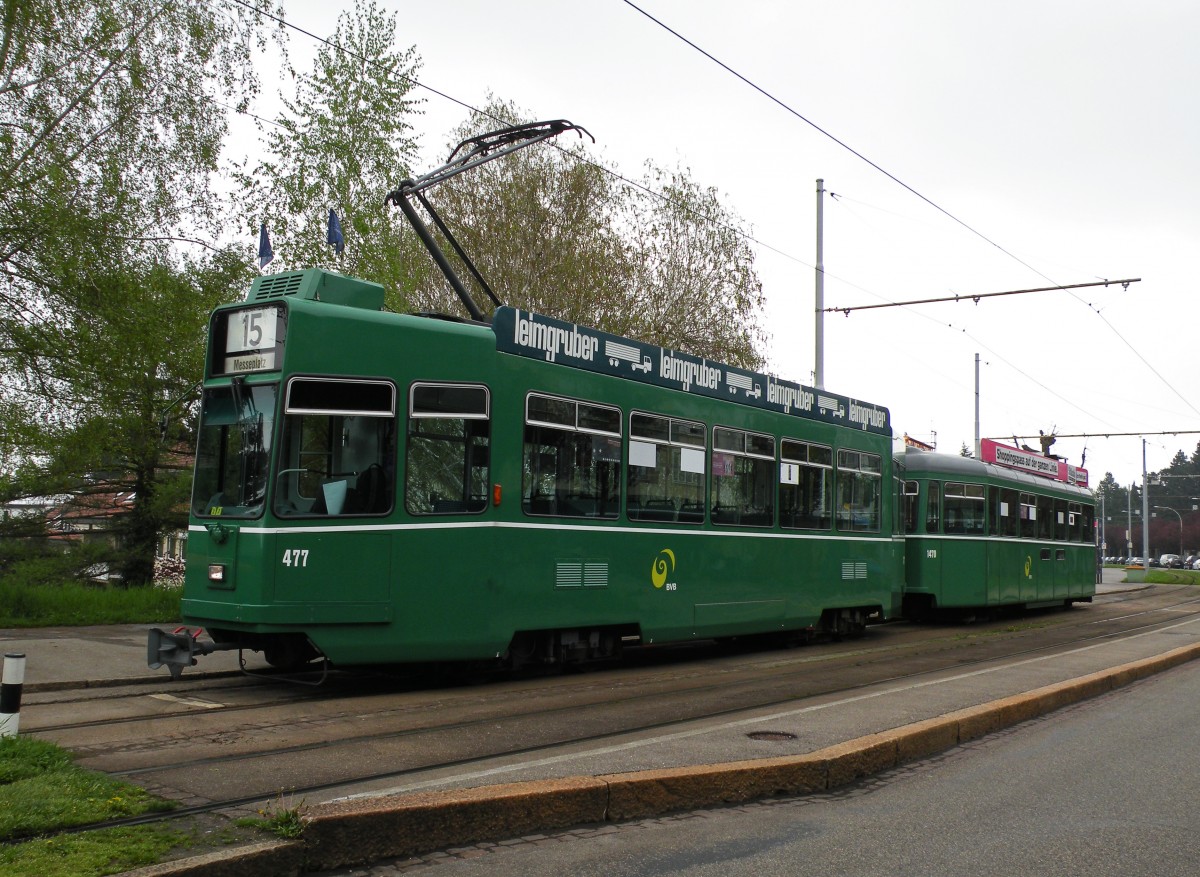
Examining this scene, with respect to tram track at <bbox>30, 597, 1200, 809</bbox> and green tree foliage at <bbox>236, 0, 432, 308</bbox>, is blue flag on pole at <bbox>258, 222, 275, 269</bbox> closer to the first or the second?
green tree foliage at <bbox>236, 0, 432, 308</bbox>

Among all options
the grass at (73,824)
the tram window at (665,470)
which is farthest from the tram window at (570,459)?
the grass at (73,824)

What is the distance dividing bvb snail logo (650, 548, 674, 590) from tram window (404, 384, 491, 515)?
277 cm

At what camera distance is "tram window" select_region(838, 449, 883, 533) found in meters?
16.1

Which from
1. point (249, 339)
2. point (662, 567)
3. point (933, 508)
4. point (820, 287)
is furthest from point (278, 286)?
point (820, 287)

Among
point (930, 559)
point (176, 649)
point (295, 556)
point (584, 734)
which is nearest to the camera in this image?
point (584, 734)

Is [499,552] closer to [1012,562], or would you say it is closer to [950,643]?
[950,643]

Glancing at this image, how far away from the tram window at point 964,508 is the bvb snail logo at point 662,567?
9970 mm

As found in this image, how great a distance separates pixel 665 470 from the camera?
40.8ft

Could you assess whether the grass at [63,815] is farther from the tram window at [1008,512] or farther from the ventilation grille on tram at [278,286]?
the tram window at [1008,512]

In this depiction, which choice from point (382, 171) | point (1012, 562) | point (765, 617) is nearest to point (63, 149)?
point (382, 171)

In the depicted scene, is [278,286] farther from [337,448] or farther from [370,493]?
[370,493]

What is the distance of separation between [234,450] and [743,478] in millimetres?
6602

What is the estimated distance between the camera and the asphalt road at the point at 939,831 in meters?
5.05

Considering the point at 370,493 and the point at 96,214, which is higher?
the point at 96,214
